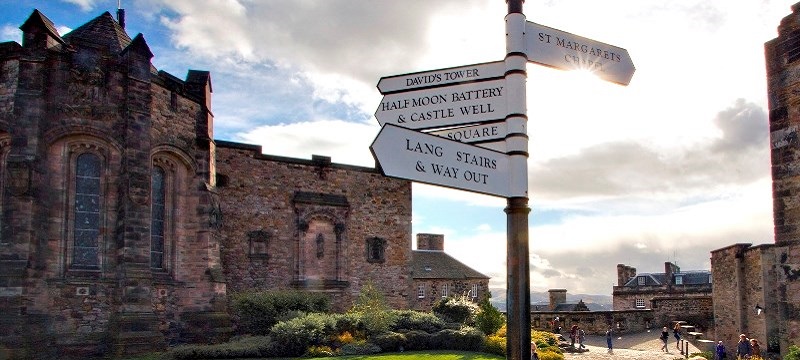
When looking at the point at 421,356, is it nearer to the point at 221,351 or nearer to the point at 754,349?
the point at 221,351

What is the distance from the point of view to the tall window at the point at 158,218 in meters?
21.0

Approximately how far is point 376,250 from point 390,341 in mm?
9865

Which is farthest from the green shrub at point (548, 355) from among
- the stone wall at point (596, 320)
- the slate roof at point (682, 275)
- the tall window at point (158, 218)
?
the slate roof at point (682, 275)

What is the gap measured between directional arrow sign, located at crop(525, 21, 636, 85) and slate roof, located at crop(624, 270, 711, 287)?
176 feet

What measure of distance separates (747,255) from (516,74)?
25161 mm

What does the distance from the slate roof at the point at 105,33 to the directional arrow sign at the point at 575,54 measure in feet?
61.0

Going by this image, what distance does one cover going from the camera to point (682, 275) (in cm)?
5716

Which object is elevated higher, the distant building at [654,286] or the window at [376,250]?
the window at [376,250]

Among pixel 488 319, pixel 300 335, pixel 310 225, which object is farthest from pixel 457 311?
pixel 300 335

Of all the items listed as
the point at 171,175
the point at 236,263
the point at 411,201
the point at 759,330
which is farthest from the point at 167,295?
the point at 759,330

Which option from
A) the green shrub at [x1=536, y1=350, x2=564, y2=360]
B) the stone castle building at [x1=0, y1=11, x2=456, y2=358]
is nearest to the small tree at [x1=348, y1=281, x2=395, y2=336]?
the stone castle building at [x1=0, y1=11, x2=456, y2=358]

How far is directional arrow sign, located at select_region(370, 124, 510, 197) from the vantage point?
13.9 feet

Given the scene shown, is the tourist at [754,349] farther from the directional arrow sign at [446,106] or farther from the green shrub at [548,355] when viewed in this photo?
the directional arrow sign at [446,106]

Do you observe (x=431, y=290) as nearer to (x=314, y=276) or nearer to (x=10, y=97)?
(x=314, y=276)
